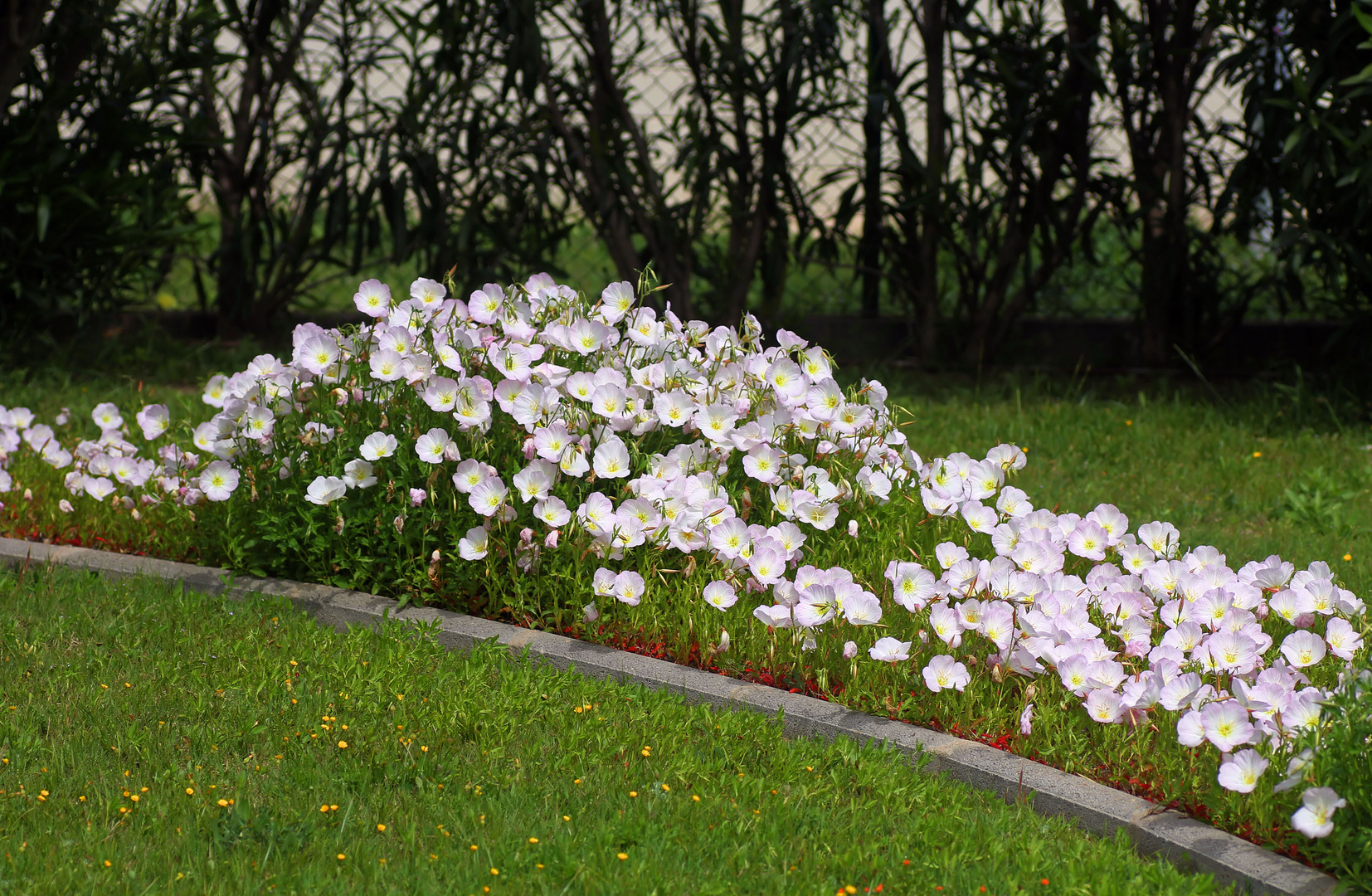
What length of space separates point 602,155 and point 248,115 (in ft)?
6.54

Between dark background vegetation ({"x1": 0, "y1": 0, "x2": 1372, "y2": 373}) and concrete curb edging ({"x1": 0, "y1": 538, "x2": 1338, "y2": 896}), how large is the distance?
2755 millimetres

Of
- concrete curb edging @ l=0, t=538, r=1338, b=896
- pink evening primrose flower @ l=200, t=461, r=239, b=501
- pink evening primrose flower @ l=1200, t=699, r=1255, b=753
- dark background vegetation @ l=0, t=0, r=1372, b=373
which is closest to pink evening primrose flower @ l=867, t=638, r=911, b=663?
concrete curb edging @ l=0, t=538, r=1338, b=896

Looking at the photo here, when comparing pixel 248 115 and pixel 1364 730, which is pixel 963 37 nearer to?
pixel 248 115

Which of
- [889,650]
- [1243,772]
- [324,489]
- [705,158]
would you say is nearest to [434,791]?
[889,650]

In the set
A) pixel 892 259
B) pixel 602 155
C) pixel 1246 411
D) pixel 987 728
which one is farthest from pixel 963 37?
pixel 987 728

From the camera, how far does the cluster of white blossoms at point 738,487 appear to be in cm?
249

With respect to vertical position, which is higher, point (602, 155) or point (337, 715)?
point (602, 155)

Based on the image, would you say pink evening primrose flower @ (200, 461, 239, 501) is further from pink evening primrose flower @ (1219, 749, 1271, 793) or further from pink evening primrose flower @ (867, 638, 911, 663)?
pink evening primrose flower @ (1219, 749, 1271, 793)

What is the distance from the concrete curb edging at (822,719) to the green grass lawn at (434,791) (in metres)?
0.05

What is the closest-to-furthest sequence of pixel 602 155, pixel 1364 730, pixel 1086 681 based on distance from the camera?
pixel 1364 730 < pixel 1086 681 < pixel 602 155

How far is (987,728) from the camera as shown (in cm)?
237

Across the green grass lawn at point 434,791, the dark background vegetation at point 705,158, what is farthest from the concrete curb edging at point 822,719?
the dark background vegetation at point 705,158

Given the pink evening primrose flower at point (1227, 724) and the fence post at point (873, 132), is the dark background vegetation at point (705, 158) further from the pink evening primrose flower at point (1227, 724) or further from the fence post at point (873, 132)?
the pink evening primrose flower at point (1227, 724)

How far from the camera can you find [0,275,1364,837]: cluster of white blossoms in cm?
249
